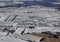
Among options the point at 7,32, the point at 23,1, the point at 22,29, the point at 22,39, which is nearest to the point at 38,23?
the point at 22,29

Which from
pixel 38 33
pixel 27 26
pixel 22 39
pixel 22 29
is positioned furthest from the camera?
pixel 27 26

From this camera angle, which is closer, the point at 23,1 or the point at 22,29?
the point at 22,29

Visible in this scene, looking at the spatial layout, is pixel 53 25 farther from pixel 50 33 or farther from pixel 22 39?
pixel 22 39

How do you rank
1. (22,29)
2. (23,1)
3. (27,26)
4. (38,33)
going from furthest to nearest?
(23,1), (27,26), (22,29), (38,33)

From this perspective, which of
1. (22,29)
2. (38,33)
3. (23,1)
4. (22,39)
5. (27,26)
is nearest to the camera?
(22,39)

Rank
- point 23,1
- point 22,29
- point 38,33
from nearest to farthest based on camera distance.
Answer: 1. point 38,33
2. point 22,29
3. point 23,1

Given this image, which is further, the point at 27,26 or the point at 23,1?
the point at 23,1

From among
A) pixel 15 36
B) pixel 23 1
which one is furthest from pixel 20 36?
pixel 23 1

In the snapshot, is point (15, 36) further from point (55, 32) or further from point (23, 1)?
point (23, 1)
